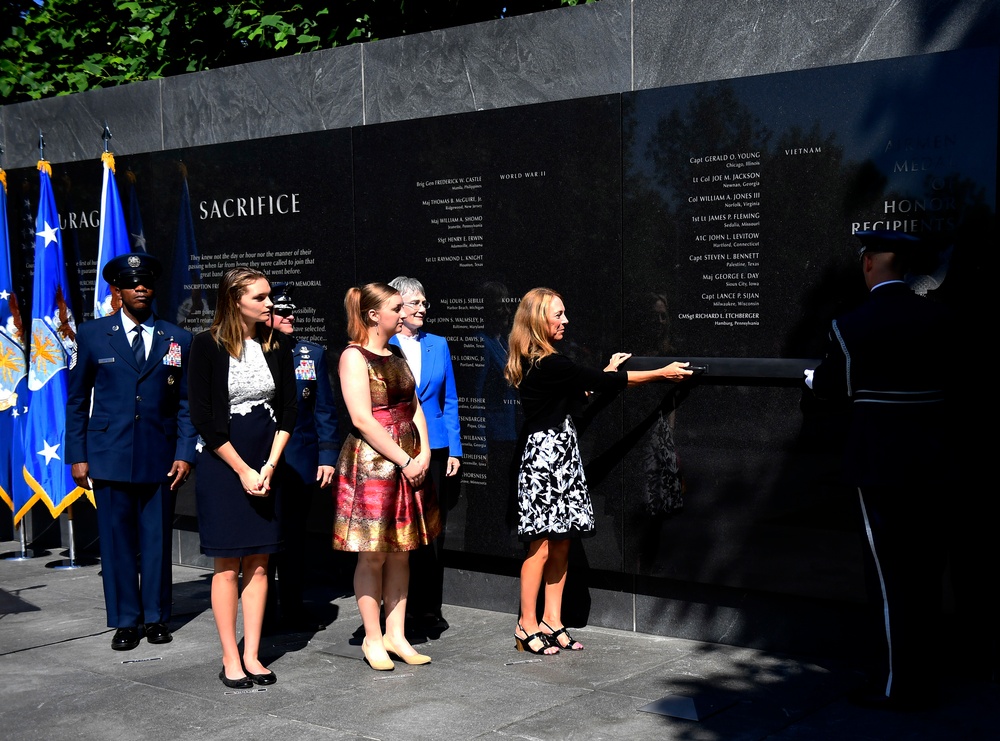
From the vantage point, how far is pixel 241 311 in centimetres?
556

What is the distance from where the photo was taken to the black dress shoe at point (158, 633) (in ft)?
21.3

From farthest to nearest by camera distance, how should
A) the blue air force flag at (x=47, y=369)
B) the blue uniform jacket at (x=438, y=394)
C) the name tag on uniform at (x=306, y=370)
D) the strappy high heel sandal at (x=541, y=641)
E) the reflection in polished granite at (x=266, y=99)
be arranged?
the blue air force flag at (x=47, y=369) → the reflection in polished granite at (x=266, y=99) → the blue uniform jacket at (x=438, y=394) → the name tag on uniform at (x=306, y=370) → the strappy high heel sandal at (x=541, y=641)

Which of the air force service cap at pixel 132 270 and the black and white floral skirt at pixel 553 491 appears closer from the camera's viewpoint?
the black and white floral skirt at pixel 553 491

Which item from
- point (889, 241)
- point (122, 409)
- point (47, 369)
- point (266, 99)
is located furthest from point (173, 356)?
point (889, 241)

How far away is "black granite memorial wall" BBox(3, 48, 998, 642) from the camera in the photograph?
214 inches

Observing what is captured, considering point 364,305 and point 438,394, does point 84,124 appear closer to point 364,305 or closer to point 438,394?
point 438,394

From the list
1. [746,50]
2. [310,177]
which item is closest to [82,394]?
[310,177]

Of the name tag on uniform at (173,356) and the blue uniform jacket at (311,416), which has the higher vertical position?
the name tag on uniform at (173,356)

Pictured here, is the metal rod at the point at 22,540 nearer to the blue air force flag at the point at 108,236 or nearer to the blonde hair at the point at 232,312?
the blue air force flag at the point at 108,236

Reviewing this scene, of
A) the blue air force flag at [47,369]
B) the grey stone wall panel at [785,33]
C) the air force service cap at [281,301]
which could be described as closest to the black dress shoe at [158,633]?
the air force service cap at [281,301]

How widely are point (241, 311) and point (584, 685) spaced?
2.33 metres

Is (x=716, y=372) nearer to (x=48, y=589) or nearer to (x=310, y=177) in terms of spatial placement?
(x=310, y=177)

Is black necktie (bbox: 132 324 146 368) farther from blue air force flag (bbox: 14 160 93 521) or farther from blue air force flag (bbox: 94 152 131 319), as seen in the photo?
blue air force flag (bbox: 14 160 93 521)

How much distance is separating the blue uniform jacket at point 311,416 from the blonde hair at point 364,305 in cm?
80
